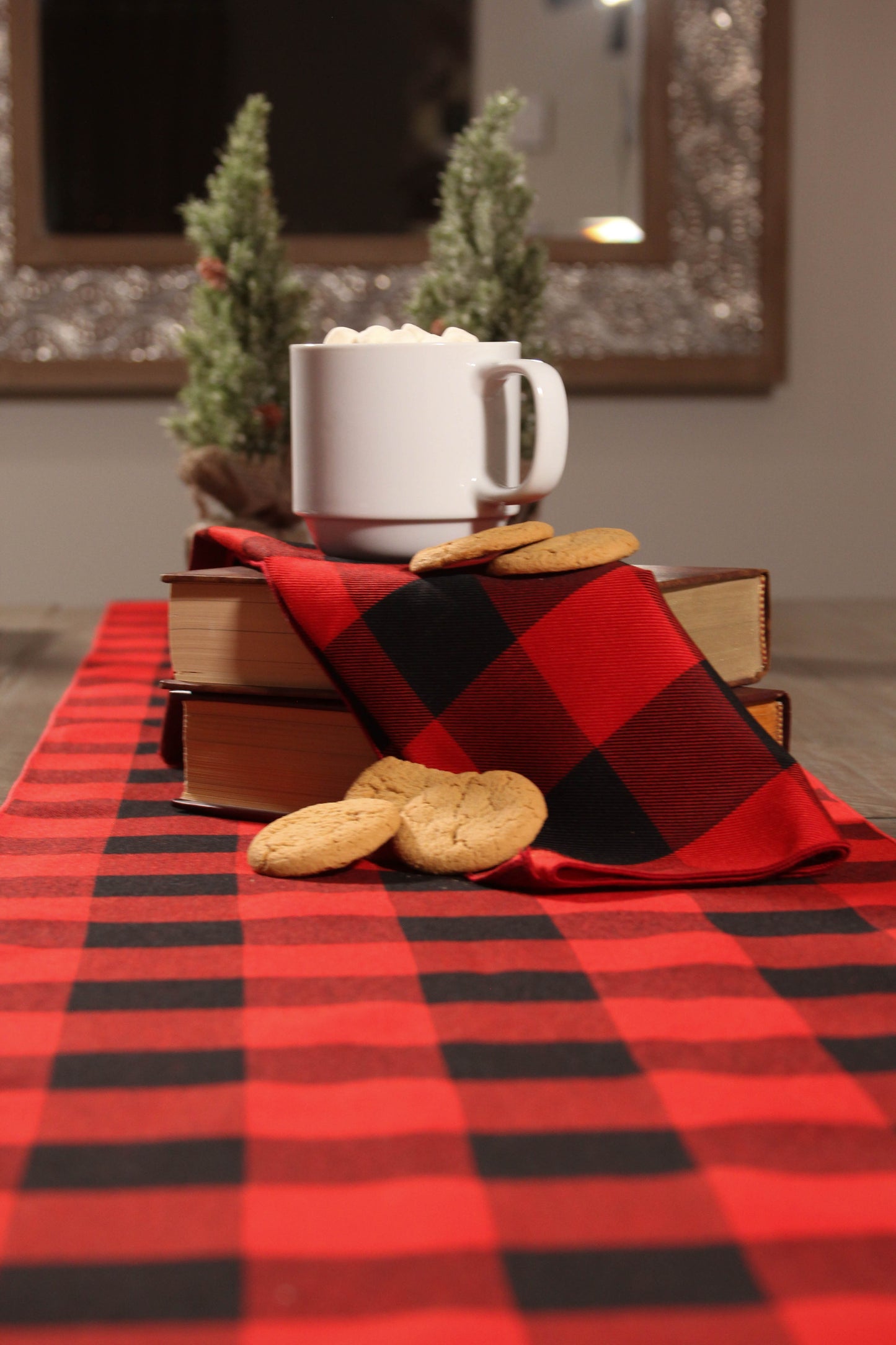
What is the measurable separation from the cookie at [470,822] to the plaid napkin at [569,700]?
17 mm

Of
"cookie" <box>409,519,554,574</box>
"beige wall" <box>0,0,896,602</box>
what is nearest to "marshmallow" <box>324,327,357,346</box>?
"cookie" <box>409,519,554,574</box>

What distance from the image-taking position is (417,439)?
2.06 feet

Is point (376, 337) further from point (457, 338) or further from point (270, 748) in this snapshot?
point (270, 748)

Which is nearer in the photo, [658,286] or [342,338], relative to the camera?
[342,338]

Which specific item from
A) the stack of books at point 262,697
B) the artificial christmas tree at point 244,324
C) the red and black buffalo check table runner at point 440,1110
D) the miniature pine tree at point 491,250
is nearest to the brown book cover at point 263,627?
the stack of books at point 262,697

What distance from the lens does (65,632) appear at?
1301mm

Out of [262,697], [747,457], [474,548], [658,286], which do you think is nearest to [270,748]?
[262,697]

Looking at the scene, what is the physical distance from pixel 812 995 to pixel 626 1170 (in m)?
0.13

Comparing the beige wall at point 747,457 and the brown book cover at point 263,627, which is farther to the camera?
the beige wall at point 747,457

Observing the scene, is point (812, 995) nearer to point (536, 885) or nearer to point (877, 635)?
point (536, 885)

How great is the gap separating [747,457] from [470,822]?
174cm

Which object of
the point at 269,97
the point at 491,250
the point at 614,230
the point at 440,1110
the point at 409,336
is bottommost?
the point at 440,1110

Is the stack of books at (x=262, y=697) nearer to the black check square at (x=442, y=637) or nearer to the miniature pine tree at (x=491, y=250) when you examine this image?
the black check square at (x=442, y=637)

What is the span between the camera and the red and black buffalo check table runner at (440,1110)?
0.27m
